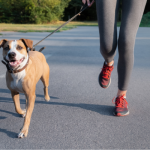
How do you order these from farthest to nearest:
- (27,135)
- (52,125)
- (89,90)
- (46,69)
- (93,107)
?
1. (89,90)
2. (46,69)
3. (93,107)
4. (52,125)
5. (27,135)

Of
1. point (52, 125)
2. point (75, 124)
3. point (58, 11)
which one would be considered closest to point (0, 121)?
point (52, 125)

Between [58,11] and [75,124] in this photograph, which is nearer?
[75,124]

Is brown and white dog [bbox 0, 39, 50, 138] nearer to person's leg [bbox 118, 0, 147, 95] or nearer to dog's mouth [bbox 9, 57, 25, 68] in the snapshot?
dog's mouth [bbox 9, 57, 25, 68]

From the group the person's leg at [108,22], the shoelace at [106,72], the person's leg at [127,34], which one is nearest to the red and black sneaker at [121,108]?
the person's leg at [127,34]

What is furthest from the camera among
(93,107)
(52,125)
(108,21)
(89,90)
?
(89,90)

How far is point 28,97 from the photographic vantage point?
2521 millimetres

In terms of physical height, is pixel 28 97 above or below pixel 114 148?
above

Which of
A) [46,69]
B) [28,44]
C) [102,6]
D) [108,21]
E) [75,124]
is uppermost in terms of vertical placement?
[102,6]

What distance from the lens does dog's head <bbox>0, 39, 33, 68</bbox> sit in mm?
2414

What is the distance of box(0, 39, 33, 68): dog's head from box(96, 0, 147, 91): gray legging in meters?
0.96

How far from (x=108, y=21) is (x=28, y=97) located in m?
1.32

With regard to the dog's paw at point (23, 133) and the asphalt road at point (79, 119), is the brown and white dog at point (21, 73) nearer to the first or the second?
the dog's paw at point (23, 133)

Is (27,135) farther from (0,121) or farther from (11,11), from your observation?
(11,11)

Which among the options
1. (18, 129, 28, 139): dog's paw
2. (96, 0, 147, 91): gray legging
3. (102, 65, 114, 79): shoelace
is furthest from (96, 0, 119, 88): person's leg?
(18, 129, 28, 139): dog's paw
